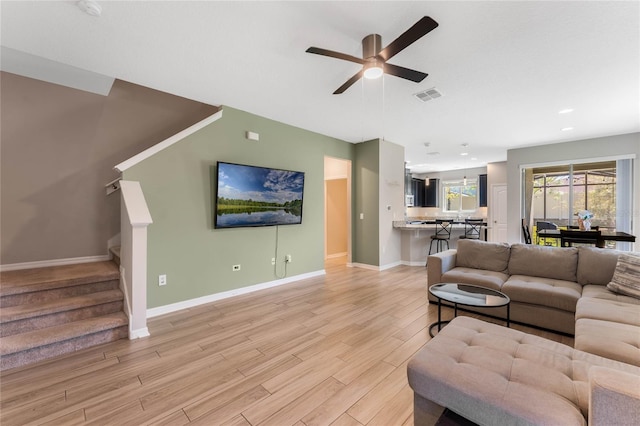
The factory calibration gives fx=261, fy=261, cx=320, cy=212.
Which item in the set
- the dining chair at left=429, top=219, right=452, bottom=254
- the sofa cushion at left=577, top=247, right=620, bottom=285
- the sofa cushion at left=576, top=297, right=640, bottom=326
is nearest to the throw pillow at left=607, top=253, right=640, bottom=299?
the sofa cushion at left=577, top=247, right=620, bottom=285

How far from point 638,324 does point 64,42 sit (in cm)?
519

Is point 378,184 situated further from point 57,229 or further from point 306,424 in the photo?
point 57,229

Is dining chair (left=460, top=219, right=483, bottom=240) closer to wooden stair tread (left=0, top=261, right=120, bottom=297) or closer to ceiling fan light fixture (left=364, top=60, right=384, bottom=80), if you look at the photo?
ceiling fan light fixture (left=364, top=60, right=384, bottom=80)

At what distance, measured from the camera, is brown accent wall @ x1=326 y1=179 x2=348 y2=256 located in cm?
713

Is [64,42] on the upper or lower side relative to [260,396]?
upper

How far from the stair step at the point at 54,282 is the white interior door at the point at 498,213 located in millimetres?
9556

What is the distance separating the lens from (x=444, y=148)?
6438 mm

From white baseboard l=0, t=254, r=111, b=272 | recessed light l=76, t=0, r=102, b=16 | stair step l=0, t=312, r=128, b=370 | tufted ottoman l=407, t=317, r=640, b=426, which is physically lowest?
stair step l=0, t=312, r=128, b=370

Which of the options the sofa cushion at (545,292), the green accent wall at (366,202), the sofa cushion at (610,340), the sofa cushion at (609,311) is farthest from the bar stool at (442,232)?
the sofa cushion at (610,340)

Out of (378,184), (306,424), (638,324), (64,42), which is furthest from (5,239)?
(638,324)

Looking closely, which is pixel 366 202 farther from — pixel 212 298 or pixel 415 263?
pixel 212 298

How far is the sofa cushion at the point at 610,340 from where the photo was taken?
5.17 feet

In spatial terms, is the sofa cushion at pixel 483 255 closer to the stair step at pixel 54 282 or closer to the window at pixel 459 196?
the stair step at pixel 54 282

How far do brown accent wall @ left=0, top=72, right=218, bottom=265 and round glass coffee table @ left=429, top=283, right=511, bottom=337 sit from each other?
4.09 meters
